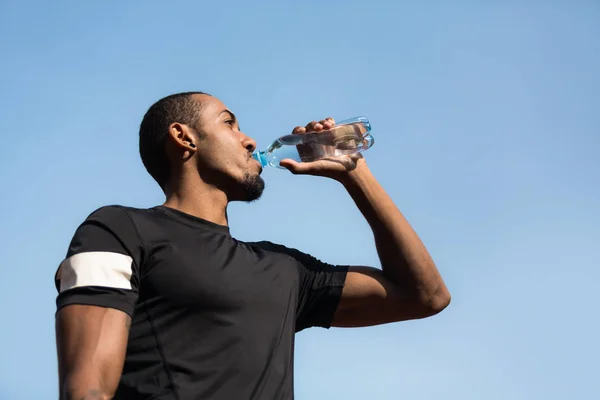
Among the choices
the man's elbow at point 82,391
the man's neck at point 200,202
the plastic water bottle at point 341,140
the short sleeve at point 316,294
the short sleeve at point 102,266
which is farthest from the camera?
the plastic water bottle at point 341,140

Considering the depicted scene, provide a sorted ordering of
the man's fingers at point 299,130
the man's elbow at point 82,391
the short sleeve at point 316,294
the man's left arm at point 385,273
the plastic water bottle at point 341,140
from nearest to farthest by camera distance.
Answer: the man's elbow at point 82,391
the short sleeve at point 316,294
the man's left arm at point 385,273
the man's fingers at point 299,130
the plastic water bottle at point 341,140

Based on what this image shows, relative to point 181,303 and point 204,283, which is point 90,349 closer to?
point 181,303

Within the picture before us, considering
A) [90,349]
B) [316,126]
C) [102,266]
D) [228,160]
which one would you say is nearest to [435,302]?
[316,126]

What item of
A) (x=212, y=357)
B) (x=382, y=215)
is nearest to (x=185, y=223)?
(x=212, y=357)

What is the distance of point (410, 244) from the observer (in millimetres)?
5789

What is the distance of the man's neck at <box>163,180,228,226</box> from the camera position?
5.48 metres

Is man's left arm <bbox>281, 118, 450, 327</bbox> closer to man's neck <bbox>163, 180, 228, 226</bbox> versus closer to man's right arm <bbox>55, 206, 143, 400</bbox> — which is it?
man's neck <bbox>163, 180, 228, 226</bbox>

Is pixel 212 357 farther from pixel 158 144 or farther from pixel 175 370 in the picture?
pixel 158 144

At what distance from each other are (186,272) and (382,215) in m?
1.59

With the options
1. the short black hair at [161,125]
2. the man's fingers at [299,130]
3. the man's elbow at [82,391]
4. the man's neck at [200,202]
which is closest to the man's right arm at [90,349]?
the man's elbow at [82,391]

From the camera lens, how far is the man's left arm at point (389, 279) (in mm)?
A: 5781

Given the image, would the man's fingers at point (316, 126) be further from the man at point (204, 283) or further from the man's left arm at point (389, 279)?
the man's left arm at point (389, 279)

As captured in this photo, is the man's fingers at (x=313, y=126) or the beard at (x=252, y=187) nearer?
the beard at (x=252, y=187)

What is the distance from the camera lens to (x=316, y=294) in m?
5.68
